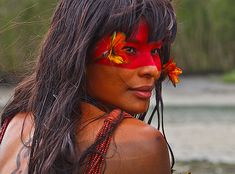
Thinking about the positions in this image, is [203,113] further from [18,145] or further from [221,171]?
[18,145]

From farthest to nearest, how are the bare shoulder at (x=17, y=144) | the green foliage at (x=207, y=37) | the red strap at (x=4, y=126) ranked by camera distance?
1. the green foliage at (x=207, y=37)
2. the red strap at (x=4, y=126)
3. the bare shoulder at (x=17, y=144)

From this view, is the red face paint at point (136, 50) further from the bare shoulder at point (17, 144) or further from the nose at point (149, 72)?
the bare shoulder at point (17, 144)

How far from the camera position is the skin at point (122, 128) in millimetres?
2248

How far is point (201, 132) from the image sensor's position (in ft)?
53.2

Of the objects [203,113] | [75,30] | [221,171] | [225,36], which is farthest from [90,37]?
[225,36]

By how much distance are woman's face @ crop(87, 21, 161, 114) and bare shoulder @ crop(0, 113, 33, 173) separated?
0.88 feet

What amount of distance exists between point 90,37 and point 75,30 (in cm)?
6

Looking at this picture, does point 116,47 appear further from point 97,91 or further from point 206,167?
point 206,167

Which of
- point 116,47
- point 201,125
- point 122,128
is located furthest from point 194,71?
point 122,128

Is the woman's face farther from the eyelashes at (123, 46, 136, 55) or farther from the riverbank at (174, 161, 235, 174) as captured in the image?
the riverbank at (174, 161, 235, 174)

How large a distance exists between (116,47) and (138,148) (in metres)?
0.32

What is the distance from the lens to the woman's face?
2.39m

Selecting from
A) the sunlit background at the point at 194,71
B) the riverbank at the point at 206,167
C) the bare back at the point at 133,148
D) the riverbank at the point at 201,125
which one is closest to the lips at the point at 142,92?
the bare back at the point at 133,148

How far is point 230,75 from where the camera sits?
3400 cm
